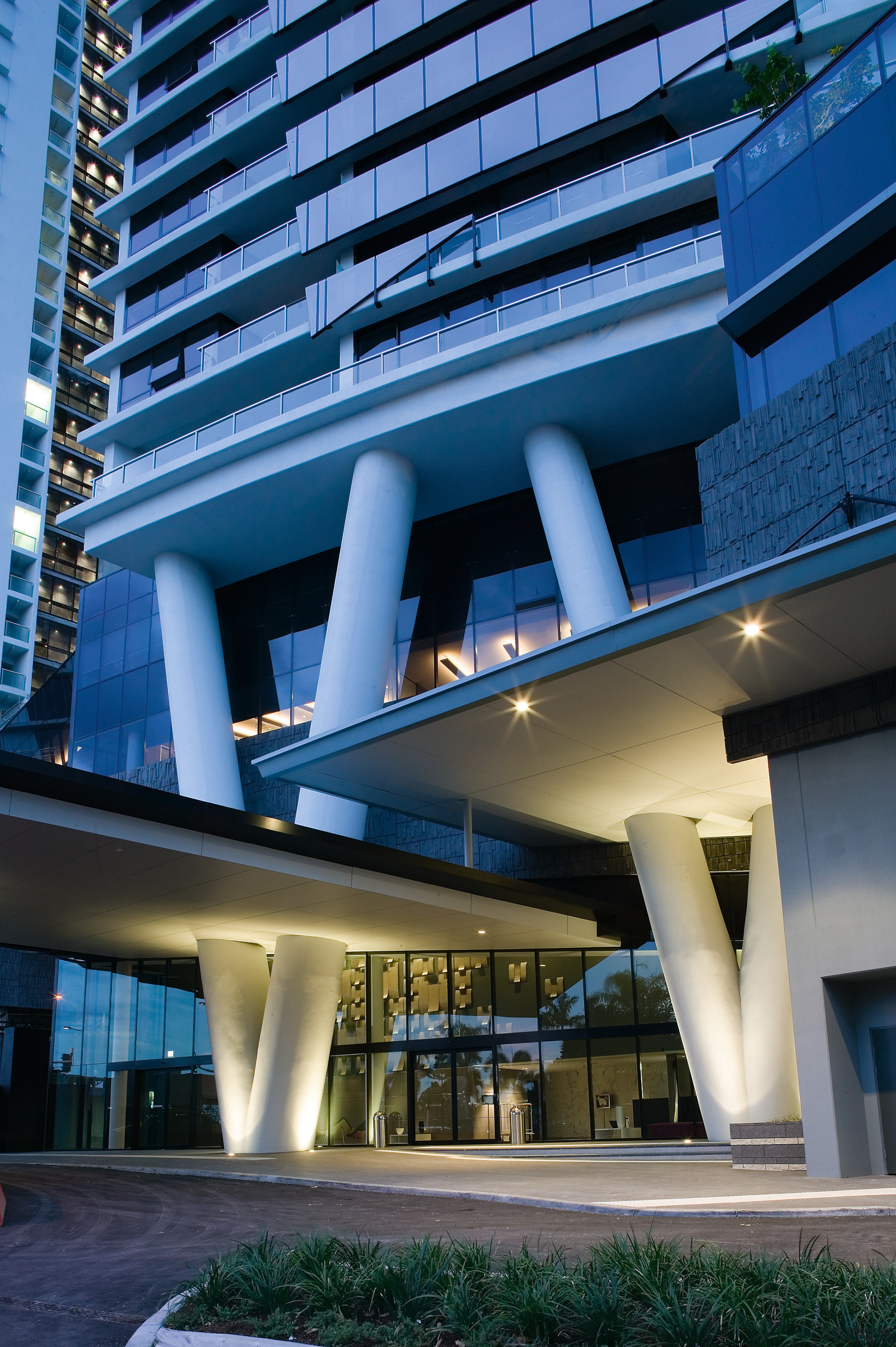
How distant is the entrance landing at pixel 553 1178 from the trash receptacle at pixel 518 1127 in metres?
1.28

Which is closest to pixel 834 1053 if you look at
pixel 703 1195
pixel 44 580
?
pixel 703 1195

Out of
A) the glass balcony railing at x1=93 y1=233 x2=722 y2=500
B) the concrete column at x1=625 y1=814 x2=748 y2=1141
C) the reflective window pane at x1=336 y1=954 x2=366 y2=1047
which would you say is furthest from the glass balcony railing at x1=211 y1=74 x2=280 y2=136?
the concrete column at x1=625 y1=814 x2=748 y2=1141

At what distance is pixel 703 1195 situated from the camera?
529 inches

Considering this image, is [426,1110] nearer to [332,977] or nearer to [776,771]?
[332,977]

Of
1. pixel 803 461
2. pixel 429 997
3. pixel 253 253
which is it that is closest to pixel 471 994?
pixel 429 997

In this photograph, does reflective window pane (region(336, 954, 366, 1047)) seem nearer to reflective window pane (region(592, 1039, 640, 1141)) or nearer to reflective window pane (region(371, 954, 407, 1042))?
reflective window pane (region(371, 954, 407, 1042))

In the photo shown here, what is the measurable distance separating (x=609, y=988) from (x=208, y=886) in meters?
13.0

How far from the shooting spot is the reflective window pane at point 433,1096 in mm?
30891

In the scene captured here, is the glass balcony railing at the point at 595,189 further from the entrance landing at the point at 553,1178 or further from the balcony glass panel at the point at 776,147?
the entrance landing at the point at 553,1178

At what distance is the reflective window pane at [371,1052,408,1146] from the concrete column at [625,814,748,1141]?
11.3 metres

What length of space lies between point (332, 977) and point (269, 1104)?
306 cm

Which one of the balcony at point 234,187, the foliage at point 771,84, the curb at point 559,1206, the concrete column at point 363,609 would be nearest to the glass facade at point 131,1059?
the concrete column at point 363,609

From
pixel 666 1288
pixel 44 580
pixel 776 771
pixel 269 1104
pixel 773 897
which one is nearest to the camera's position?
pixel 666 1288

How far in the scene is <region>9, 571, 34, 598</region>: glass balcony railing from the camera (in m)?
81.1
